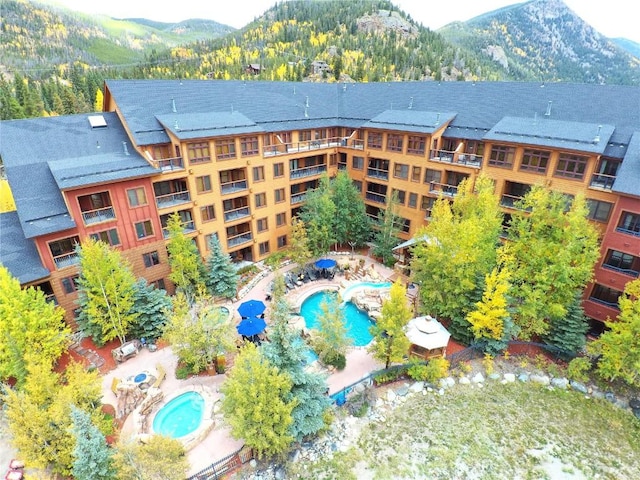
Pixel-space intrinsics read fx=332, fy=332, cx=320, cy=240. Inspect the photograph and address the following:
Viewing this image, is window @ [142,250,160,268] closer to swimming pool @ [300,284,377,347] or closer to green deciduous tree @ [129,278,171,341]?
green deciduous tree @ [129,278,171,341]

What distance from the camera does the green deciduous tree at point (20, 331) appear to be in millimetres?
18266

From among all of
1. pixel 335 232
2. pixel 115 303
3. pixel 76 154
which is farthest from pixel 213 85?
pixel 115 303

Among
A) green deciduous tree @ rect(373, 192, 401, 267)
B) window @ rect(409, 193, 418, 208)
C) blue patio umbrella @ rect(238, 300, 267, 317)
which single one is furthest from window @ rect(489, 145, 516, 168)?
blue patio umbrella @ rect(238, 300, 267, 317)

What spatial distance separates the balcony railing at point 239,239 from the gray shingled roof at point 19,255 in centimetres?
1456

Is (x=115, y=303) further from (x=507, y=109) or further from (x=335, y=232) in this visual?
(x=507, y=109)

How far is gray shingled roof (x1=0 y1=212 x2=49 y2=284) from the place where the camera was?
21.8 m

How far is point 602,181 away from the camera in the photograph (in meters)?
24.7

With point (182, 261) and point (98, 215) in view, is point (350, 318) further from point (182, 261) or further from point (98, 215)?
point (98, 215)

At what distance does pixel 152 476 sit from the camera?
44.7ft

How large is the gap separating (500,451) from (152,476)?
54.9 ft

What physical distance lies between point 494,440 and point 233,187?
27.8m

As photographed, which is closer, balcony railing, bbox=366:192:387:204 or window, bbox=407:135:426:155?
window, bbox=407:135:426:155

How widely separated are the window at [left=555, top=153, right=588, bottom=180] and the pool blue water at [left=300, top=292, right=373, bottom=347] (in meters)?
19.0

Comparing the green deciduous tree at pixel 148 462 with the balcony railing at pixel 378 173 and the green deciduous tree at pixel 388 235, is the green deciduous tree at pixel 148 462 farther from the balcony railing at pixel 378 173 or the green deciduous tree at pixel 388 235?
the balcony railing at pixel 378 173
